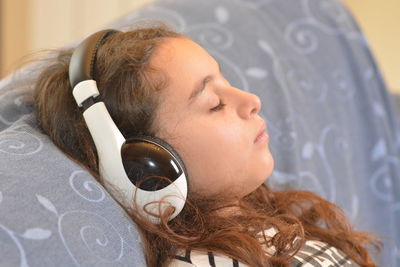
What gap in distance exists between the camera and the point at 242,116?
93cm

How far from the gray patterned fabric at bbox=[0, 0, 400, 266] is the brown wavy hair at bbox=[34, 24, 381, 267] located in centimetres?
4

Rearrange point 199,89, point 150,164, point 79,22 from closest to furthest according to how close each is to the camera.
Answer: point 150,164 < point 199,89 < point 79,22

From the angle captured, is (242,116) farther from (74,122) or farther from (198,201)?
(74,122)

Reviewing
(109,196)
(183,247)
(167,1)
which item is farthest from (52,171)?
(167,1)

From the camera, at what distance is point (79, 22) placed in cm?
251

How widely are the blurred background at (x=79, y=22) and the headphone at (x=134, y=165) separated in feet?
5.25

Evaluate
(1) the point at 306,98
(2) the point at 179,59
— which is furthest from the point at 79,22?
(2) the point at 179,59

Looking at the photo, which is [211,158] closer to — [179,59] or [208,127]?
[208,127]

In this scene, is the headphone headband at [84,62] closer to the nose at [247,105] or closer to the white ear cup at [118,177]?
the white ear cup at [118,177]

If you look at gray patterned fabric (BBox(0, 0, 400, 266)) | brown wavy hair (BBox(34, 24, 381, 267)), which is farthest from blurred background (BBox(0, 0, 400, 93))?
brown wavy hair (BBox(34, 24, 381, 267))

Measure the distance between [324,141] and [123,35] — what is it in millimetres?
584

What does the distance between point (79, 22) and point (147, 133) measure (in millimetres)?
1721

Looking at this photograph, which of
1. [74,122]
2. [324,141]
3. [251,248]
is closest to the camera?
[251,248]

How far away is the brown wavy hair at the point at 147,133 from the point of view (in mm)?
831
